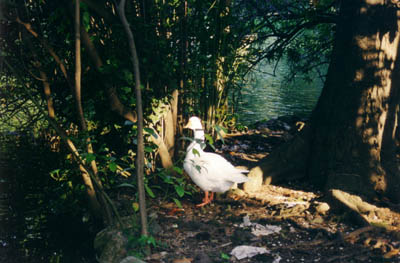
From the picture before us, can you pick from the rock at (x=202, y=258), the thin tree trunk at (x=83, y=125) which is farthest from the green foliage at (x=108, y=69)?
the rock at (x=202, y=258)

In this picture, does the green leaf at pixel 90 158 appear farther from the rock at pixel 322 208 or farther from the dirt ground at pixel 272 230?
the rock at pixel 322 208

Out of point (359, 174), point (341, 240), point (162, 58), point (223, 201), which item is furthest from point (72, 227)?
point (359, 174)

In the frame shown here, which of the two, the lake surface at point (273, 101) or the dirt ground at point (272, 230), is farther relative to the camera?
the lake surface at point (273, 101)

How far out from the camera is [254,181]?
5.15 m

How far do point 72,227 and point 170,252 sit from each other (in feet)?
5.48

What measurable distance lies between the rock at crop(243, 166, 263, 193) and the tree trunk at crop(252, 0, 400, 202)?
74 cm

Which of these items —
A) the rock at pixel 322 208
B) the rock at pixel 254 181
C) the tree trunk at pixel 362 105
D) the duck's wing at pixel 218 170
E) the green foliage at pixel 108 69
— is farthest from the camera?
the rock at pixel 254 181

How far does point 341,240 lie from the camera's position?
370cm

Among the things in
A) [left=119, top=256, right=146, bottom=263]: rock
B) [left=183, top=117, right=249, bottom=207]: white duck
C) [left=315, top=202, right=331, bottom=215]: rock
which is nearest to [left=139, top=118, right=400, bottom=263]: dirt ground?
[left=315, top=202, right=331, bottom=215]: rock

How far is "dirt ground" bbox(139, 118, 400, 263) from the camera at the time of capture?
140 inches

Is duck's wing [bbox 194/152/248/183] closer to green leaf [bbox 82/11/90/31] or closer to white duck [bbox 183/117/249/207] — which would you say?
white duck [bbox 183/117/249/207]

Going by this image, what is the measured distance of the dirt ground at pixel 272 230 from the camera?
3.57 metres

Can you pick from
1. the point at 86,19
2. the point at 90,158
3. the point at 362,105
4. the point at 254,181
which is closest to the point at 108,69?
the point at 86,19

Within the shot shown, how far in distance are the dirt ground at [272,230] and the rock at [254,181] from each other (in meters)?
0.10
